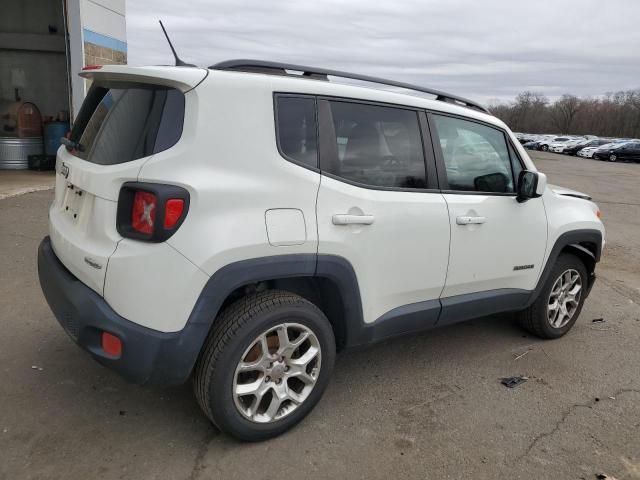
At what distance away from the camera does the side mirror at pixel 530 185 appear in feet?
11.9

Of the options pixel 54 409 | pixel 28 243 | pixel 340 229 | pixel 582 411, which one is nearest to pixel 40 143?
pixel 28 243

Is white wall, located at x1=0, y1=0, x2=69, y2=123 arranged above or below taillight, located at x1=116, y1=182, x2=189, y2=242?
above

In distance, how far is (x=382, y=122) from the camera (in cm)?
316

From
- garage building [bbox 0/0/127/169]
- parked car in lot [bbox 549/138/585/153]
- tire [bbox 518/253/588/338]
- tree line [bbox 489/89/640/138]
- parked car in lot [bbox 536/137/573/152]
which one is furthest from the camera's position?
tree line [bbox 489/89/640/138]

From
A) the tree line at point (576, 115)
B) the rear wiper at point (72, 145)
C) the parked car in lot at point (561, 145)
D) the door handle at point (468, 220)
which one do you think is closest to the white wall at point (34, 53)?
the rear wiper at point (72, 145)

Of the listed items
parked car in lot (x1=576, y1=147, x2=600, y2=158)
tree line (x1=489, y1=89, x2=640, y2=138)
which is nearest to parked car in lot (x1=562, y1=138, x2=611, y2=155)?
parked car in lot (x1=576, y1=147, x2=600, y2=158)

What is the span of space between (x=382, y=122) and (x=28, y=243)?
4.80 metres

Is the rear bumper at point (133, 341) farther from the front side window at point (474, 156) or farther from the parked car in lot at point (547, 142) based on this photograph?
the parked car in lot at point (547, 142)

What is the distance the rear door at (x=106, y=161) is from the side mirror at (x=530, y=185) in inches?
92.8

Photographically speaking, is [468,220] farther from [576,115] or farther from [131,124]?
[576,115]

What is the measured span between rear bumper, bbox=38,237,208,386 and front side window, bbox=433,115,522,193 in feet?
6.25

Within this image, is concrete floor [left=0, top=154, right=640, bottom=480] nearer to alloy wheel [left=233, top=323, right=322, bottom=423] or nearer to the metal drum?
alloy wheel [left=233, top=323, right=322, bottom=423]

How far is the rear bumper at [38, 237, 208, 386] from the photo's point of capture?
2375 millimetres

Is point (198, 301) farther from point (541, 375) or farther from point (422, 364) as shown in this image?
point (541, 375)
